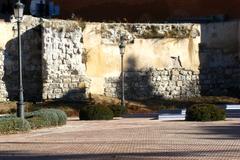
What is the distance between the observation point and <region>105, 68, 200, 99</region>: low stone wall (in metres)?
37.1

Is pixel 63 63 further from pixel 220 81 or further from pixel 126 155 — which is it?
pixel 126 155

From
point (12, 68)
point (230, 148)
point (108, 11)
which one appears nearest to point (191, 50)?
point (108, 11)

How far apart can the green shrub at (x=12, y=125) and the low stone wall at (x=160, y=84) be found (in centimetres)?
1641

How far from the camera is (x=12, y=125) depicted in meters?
20.1

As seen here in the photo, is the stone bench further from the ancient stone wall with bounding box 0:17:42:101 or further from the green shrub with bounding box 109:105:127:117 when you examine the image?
the ancient stone wall with bounding box 0:17:42:101

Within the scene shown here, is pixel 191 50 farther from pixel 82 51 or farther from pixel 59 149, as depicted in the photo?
pixel 59 149

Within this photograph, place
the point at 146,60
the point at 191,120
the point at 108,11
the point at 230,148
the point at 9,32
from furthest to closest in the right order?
the point at 108,11 → the point at 146,60 → the point at 9,32 → the point at 191,120 → the point at 230,148

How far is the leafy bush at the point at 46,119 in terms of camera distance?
72.0 feet

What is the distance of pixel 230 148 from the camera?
46.0 feet

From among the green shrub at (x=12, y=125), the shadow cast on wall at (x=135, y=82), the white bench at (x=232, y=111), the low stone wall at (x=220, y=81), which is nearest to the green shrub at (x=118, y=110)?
the white bench at (x=232, y=111)

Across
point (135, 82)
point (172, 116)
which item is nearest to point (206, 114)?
point (172, 116)

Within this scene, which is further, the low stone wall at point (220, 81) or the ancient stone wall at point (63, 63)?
the low stone wall at point (220, 81)

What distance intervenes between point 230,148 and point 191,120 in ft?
37.4

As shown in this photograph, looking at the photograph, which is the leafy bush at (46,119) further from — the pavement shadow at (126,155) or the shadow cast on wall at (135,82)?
the shadow cast on wall at (135,82)
